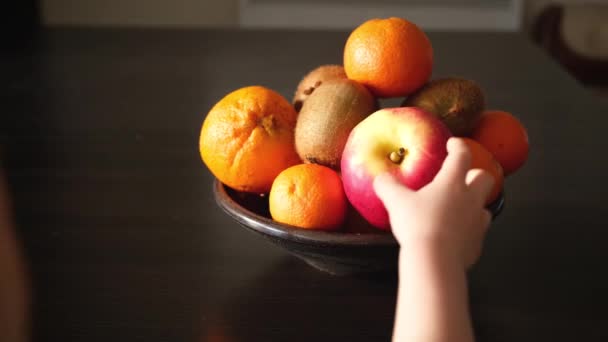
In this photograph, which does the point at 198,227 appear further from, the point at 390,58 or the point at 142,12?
the point at 142,12

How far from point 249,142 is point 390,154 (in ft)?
0.48

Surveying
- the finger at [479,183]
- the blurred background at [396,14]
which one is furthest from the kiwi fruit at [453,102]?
the blurred background at [396,14]

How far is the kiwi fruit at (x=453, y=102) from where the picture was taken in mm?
681

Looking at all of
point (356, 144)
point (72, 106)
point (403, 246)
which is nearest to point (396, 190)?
point (403, 246)

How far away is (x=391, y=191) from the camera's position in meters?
0.45

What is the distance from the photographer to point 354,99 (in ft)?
2.19

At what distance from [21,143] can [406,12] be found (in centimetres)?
235

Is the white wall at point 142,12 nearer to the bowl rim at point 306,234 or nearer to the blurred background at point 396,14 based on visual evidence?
the blurred background at point 396,14

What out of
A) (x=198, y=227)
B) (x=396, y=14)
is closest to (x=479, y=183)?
(x=198, y=227)

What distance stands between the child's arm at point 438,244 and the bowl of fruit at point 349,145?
125 millimetres

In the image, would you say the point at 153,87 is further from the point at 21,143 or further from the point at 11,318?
the point at 11,318

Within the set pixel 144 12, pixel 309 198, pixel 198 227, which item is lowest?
pixel 144 12

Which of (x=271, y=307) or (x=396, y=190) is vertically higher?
(x=396, y=190)

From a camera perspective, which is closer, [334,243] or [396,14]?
[334,243]
